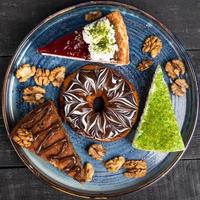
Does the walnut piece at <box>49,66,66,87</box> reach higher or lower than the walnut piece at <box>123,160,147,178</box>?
higher

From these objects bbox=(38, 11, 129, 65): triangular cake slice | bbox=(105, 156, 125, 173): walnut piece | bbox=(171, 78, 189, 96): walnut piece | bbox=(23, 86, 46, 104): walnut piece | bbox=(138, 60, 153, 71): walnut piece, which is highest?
bbox=(38, 11, 129, 65): triangular cake slice

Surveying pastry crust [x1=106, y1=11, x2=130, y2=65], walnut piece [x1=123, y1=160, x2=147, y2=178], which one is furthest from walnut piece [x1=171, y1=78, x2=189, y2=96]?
walnut piece [x1=123, y1=160, x2=147, y2=178]

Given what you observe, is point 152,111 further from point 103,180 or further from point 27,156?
point 27,156

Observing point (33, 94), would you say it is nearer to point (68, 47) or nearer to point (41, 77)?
point (41, 77)

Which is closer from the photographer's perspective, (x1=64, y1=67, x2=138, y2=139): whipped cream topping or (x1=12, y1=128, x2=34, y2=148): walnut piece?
(x1=12, y1=128, x2=34, y2=148): walnut piece

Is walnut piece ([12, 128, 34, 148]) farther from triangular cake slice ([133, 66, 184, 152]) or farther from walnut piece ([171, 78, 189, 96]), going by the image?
walnut piece ([171, 78, 189, 96])

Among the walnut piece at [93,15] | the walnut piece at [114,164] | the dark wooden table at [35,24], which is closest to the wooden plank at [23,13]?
the dark wooden table at [35,24]

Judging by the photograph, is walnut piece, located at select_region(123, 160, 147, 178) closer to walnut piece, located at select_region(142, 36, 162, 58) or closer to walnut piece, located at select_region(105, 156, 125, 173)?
walnut piece, located at select_region(105, 156, 125, 173)

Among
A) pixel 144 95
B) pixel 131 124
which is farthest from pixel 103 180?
pixel 144 95
